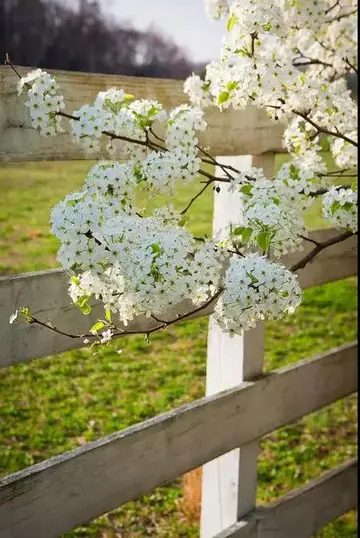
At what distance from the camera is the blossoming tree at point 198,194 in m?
1.69

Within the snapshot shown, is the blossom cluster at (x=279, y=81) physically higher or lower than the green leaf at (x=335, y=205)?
higher

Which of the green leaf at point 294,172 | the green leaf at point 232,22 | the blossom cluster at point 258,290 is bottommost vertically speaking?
the blossom cluster at point 258,290

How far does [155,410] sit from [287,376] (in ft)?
4.79

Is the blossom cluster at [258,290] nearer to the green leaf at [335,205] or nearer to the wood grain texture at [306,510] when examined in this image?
the green leaf at [335,205]

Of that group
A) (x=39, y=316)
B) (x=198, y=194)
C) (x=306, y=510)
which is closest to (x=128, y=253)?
(x=39, y=316)

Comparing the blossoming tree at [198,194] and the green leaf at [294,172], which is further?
the green leaf at [294,172]

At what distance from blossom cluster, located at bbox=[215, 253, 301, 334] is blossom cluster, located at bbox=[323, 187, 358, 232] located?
19.0 inches

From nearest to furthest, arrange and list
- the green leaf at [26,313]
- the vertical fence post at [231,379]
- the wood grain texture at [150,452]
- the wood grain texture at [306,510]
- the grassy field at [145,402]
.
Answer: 1. the green leaf at [26,313]
2. the wood grain texture at [150,452]
3. the vertical fence post at [231,379]
4. the wood grain texture at [306,510]
5. the grassy field at [145,402]

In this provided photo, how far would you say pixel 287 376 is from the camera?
295 centimetres

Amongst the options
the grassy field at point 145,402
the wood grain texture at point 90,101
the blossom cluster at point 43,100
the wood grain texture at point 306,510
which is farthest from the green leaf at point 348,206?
the grassy field at point 145,402

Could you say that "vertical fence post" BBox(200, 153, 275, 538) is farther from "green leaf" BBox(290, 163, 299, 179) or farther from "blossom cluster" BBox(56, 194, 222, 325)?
"blossom cluster" BBox(56, 194, 222, 325)

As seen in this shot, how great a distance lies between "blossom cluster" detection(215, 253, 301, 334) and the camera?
1694mm

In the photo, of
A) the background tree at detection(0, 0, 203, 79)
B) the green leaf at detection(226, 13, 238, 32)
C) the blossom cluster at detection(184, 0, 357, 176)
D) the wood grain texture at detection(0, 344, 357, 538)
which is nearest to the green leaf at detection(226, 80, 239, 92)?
the blossom cluster at detection(184, 0, 357, 176)

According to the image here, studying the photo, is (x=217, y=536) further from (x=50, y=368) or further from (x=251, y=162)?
(x=50, y=368)
